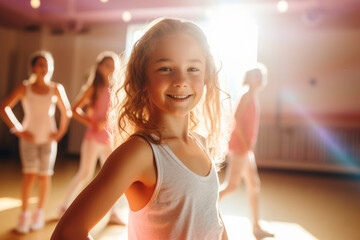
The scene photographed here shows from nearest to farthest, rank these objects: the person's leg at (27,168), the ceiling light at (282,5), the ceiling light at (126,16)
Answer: the person's leg at (27,168), the ceiling light at (282,5), the ceiling light at (126,16)

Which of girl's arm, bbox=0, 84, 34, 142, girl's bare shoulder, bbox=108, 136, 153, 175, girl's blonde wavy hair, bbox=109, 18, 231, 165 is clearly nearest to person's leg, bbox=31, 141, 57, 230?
girl's arm, bbox=0, 84, 34, 142

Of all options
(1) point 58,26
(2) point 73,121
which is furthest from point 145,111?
(1) point 58,26

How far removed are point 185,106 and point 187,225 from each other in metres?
0.25

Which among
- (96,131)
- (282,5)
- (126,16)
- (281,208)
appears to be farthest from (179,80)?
(126,16)

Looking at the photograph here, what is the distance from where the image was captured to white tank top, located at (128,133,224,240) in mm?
592

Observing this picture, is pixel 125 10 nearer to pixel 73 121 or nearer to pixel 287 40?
pixel 73 121

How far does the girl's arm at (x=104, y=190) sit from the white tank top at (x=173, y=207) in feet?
0.15

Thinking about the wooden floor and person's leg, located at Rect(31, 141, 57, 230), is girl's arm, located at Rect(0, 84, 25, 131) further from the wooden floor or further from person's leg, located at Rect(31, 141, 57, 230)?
the wooden floor

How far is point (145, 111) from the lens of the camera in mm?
751

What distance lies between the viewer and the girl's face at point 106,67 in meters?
2.78

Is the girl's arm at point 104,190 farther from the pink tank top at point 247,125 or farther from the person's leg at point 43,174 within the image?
the person's leg at point 43,174

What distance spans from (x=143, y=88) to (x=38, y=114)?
212 cm

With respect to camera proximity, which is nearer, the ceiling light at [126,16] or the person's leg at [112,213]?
the person's leg at [112,213]

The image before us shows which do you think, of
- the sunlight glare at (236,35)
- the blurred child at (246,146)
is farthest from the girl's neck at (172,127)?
the sunlight glare at (236,35)
